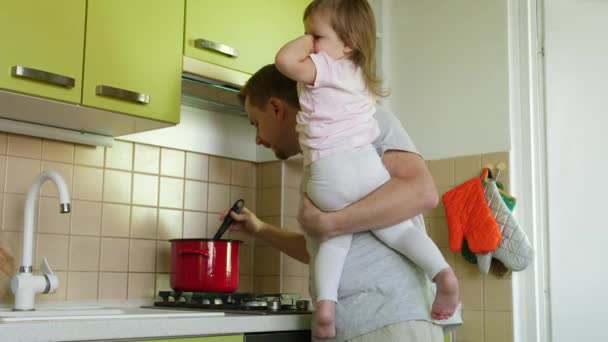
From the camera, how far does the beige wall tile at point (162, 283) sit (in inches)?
94.1

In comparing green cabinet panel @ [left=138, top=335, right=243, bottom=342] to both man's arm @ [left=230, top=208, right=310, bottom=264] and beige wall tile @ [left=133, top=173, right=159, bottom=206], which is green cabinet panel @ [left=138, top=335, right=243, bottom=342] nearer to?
man's arm @ [left=230, top=208, right=310, bottom=264]

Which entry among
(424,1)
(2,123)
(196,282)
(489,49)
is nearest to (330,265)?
(196,282)

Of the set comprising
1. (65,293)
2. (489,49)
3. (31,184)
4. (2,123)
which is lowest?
(65,293)

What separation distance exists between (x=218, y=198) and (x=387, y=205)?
45.0 inches

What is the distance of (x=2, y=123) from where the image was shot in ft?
6.62

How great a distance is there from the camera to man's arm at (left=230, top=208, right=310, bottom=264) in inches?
86.7

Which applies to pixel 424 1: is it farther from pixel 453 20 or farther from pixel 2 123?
pixel 2 123

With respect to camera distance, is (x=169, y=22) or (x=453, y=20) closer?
(x=169, y=22)

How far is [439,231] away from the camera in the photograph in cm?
269

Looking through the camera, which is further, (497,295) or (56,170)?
(497,295)

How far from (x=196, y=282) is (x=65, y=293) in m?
0.37

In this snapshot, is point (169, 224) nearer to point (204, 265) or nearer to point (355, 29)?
point (204, 265)

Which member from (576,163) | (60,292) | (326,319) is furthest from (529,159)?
(60,292)

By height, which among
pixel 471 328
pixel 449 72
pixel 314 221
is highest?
pixel 449 72
